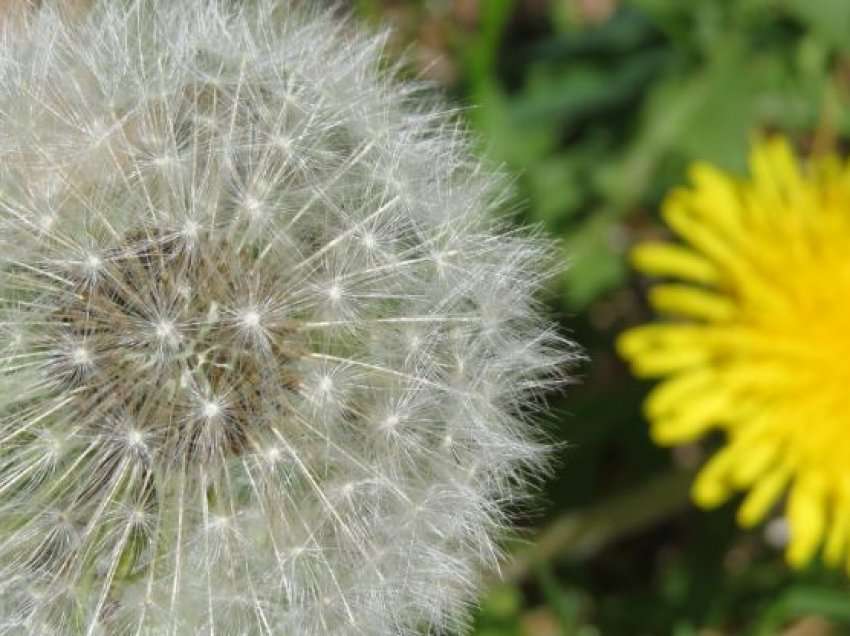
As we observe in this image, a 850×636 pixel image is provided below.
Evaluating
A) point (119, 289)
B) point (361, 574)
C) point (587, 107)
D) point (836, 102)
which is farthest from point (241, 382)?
point (836, 102)

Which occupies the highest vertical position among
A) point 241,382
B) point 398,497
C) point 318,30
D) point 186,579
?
point 318,30

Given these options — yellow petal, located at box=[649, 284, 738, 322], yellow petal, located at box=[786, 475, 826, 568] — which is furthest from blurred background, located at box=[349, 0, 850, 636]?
yellow petal, located at box=[649, 284, 738, 322]

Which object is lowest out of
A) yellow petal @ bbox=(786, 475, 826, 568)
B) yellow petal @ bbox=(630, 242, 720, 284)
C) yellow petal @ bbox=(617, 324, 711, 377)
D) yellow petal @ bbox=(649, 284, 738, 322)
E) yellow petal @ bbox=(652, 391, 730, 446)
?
yellow petal @ bbox=(786, 475, 826, 568)

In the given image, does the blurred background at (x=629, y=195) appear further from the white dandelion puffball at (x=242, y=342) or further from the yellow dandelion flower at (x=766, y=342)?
the white dandelion puffball at (x=242, y=342)

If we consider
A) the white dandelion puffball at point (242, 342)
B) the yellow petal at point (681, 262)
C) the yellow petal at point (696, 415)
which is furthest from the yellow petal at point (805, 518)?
the white dandelion puffball at point (242, 342)

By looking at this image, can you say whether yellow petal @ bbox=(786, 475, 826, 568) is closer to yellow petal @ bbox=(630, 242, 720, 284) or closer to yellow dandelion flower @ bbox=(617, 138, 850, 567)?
yellow dandelion flower @ bbox=(617, 138, 850, 567)

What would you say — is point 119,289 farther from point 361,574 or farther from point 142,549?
point 361,574
